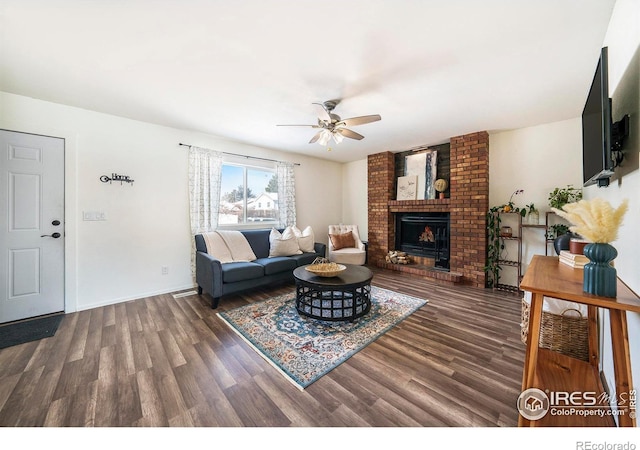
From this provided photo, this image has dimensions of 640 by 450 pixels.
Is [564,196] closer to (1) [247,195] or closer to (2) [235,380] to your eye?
(2) [235,380]

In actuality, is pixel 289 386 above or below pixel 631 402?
below

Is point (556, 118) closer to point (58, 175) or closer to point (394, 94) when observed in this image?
point (394, 94)

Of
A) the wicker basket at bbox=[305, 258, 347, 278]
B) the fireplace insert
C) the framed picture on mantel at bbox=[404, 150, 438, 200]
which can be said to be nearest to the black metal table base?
the wicker basket at bbox=[305, 258, 347, 278]

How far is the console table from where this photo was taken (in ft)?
3.02

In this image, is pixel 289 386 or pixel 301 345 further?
pixel 301 345

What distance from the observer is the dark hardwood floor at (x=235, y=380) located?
4.36ft

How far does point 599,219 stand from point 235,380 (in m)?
2.16

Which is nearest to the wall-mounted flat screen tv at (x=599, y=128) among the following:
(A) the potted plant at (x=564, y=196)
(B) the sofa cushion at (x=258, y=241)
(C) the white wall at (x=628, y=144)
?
(C) the white wall at (x=628, y=144)

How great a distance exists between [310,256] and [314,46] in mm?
2860

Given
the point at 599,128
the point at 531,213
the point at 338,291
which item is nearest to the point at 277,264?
the point at 338,291

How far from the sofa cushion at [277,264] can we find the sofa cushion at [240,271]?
9 cm

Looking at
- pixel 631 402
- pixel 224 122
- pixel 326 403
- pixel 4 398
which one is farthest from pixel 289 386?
pixel 224 122

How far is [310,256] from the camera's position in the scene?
3.93 m

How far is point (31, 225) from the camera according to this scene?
2572mm
